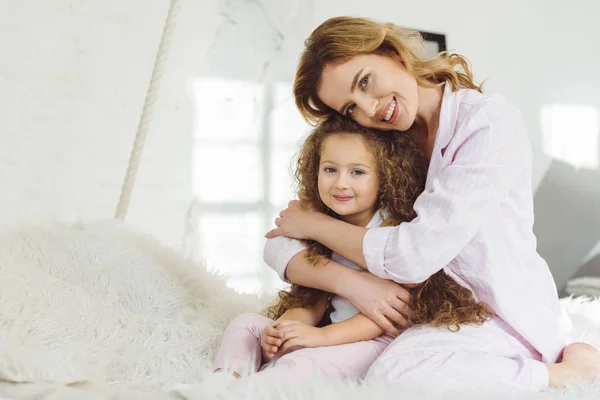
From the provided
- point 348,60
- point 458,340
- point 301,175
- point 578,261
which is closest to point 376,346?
point 458,340

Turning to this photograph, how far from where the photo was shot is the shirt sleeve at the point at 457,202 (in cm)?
103

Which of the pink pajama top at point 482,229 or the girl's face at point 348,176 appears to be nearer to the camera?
the pink pajama top at point 482,229

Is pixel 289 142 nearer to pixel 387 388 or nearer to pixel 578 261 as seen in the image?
pixel 578 261

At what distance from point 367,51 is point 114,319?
27.0 inches

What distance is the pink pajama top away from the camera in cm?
104

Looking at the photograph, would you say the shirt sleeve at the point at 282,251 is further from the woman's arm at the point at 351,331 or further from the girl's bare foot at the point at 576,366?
the girl's bare foot at the point at 576,366

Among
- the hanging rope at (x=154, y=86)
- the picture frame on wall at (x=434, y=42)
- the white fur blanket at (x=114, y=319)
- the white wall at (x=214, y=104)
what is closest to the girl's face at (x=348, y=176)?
the white fur blanket at (x=114, y=319)

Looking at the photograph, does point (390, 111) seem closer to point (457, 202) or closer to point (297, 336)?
point (457, 202)

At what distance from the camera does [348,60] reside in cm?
118

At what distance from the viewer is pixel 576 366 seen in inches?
41.2

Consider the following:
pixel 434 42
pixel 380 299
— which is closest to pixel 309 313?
pixel 380 299

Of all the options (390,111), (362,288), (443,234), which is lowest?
(362,288)

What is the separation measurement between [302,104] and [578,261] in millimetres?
1844

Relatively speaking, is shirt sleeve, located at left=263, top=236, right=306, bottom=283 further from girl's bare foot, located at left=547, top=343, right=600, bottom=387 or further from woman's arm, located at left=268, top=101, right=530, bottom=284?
girl's bare foot, located at left=547, top=343, right=600, bottom=387
